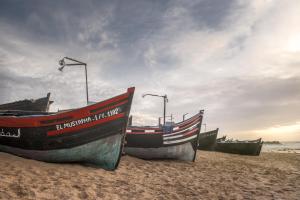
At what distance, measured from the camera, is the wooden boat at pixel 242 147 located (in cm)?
2505

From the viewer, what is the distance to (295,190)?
261 inches

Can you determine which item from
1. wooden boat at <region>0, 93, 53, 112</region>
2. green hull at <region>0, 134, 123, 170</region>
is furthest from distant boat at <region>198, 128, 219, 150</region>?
green hull at <region>0, 134, 123, 170</region>

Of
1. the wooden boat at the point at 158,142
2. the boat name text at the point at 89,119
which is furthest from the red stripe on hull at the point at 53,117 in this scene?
the wooden boat at the point at 158,142

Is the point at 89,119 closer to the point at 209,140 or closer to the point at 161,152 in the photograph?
the point at 161,152

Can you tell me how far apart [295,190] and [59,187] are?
6.37m

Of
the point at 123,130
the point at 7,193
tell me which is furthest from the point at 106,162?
the point at 7,193

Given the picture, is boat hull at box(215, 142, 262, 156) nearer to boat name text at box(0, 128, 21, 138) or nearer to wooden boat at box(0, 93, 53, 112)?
wooden boat at box(0, 93, 53, 112)

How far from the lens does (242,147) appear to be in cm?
2608

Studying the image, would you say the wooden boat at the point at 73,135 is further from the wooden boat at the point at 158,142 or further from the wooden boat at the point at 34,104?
the wooden boat at the point at 34,104

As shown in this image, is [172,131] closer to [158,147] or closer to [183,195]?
[158,147]

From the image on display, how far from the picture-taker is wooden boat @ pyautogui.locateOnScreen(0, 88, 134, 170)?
757 cm

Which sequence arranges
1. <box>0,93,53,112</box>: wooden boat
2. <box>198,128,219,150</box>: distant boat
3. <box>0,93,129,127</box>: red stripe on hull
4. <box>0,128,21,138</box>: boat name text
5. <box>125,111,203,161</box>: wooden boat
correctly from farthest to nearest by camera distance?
<box>198,128,219,150</box>: distant boat → <box>0,93,53,112</box>: wooden boat → <box>125,111,203,161</box>: wooden boat → <box>0,128,21,138</box>: boat name text → <box>0,93,129,127</box>: red stripe on hull

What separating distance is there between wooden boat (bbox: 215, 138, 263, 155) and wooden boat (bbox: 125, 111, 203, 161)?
15.4 meters

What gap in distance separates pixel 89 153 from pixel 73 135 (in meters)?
0.80
